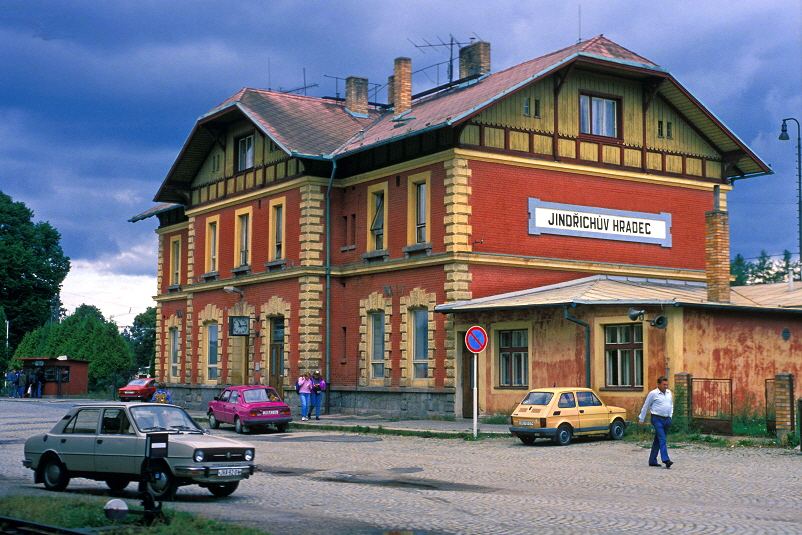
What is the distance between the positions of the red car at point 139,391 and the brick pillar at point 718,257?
28147 mm

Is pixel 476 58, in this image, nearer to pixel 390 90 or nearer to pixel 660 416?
pixel 390 90

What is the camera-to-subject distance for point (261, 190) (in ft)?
133

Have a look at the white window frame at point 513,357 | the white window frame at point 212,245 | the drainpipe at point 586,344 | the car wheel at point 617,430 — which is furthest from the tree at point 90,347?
the car wheel at point 617,430

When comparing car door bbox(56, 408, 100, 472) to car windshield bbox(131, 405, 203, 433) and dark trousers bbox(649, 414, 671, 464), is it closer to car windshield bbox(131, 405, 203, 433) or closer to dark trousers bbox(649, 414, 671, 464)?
car windshield bbox(131, 405, 203, 433)

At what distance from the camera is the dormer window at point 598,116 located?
35.3 metres

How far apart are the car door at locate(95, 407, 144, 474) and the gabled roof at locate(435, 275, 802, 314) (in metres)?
15.0

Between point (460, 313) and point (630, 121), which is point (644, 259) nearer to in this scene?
point (630, 121)

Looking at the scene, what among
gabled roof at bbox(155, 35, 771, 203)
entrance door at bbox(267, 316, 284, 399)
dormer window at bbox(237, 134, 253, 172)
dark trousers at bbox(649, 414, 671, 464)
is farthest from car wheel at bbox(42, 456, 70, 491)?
dormer window at bbox(237, 134, 253, 172)

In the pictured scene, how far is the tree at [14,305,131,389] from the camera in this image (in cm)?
7112

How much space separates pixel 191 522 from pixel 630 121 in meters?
27.5

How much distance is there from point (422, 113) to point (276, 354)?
10559mm

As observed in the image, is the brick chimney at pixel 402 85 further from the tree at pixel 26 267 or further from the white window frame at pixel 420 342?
the tree at pixel 26 267

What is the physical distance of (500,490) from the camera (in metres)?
16.2

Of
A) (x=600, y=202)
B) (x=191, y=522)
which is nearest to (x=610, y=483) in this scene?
(x=191, y=522)
